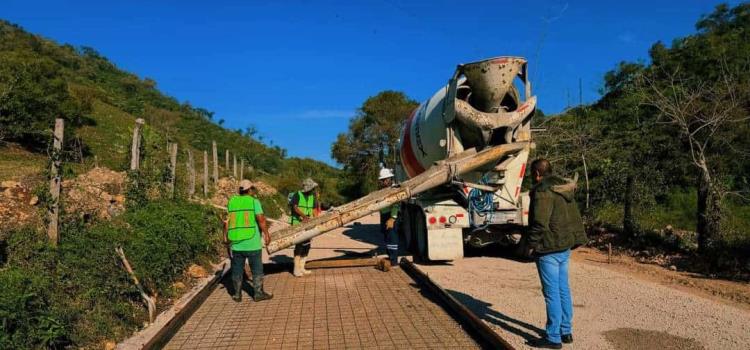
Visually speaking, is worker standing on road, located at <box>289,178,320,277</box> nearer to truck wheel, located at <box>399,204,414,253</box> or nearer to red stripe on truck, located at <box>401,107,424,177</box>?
red stripe on truck, located at <box>401,107,424,177</box>

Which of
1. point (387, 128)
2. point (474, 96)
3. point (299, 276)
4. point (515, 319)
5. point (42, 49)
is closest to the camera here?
point (515, 319)

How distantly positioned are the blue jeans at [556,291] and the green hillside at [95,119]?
6076mm

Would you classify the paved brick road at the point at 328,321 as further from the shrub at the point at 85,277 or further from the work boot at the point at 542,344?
Result: the shrub at the point at 85,277

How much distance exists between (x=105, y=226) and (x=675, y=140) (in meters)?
10.3

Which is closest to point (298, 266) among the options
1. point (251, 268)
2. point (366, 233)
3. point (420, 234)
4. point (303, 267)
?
point (303, 267)

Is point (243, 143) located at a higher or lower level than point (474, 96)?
higher

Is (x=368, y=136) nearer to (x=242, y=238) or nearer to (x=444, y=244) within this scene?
(x=444, y=244)

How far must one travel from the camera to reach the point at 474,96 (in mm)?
8227

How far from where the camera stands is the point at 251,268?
20.7 ft

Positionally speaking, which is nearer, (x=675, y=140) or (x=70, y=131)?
(x=675, y=140)

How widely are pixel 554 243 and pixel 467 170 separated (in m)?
3.53

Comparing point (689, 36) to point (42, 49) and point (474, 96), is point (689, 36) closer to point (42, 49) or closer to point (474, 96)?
point (474, 96)

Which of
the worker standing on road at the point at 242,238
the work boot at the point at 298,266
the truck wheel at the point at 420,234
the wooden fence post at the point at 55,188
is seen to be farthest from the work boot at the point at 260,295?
A: the truck wheel at the point at 420,234

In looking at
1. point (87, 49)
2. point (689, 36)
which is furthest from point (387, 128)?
point (87, 49)
